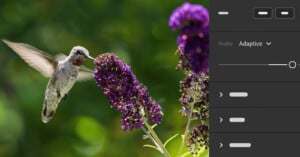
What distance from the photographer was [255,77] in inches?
94.4

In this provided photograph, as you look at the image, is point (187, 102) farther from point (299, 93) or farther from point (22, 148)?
point (22, 148)

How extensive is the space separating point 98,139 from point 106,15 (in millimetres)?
1121

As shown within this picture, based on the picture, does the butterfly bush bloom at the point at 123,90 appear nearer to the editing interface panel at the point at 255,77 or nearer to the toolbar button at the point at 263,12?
the editing interface panel at the point at 255,77

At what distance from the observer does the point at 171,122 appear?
216 inches

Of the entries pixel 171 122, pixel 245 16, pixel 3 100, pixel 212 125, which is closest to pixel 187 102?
pixel 212 125

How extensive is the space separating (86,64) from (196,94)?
3.45 metres

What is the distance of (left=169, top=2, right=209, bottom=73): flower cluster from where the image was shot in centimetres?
212

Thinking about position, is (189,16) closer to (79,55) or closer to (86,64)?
(79,55)

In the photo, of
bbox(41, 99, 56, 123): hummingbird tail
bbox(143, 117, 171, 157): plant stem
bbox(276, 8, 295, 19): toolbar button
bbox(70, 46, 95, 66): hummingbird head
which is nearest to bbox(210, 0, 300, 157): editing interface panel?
bbox(276, 8, 295, 19): toolbar button

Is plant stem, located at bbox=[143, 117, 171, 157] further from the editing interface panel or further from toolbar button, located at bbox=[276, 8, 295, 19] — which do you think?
toolbar button, located at bbox=[276, 8, 295, 19]

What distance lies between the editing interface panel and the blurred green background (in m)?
2.99

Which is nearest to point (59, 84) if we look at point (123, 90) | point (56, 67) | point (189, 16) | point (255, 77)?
point (56, 67)

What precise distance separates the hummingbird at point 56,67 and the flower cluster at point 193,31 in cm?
92

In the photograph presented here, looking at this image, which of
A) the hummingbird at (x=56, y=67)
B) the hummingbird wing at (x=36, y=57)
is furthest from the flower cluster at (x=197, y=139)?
the hummingbird wing at (x=36, y=57)
